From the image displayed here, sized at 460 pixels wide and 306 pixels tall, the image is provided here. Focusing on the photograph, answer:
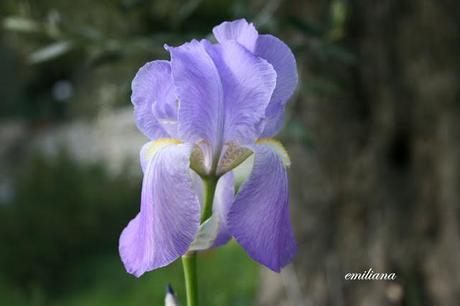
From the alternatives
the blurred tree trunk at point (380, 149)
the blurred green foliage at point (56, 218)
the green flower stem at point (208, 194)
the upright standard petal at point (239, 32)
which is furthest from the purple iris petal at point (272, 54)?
the blurred green foliage at point (56, 218)

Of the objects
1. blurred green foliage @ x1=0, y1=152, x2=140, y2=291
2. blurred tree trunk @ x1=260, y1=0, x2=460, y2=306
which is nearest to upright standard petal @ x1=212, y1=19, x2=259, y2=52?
blurred tree trunk @ x1=260, y1=0, x2=460, y2=306

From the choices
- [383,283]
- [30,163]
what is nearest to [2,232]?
[30,163]

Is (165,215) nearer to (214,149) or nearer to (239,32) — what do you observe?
(214,149)

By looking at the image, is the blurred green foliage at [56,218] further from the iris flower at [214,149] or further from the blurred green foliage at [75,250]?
the iris flower at [214,149]

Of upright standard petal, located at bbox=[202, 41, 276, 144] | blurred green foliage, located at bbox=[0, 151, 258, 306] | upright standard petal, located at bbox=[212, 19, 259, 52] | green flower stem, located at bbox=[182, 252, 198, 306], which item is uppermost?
upright standard petal, located at bbox=[212, 19, 259, 52]

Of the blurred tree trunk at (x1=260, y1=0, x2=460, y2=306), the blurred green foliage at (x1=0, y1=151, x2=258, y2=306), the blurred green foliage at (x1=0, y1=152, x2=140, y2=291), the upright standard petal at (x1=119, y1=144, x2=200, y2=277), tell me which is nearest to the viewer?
the upright standard petal at (x1=119, y1=144, x2=200, y2=277)

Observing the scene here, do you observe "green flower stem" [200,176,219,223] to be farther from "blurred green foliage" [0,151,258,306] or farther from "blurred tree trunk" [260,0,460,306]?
"blurred green foliage" [0,151,258,306]

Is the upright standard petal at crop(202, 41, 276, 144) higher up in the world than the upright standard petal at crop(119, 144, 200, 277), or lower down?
higher up

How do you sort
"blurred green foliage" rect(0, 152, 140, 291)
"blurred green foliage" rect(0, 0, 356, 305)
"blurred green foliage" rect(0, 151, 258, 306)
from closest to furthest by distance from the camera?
"blurred green foliage" rect(0, 0, 356, 305) < "blurred green foliage" rect(0, 151, 258, 306) < "blurred green foliage" rect(0, 152, 140, 291)
